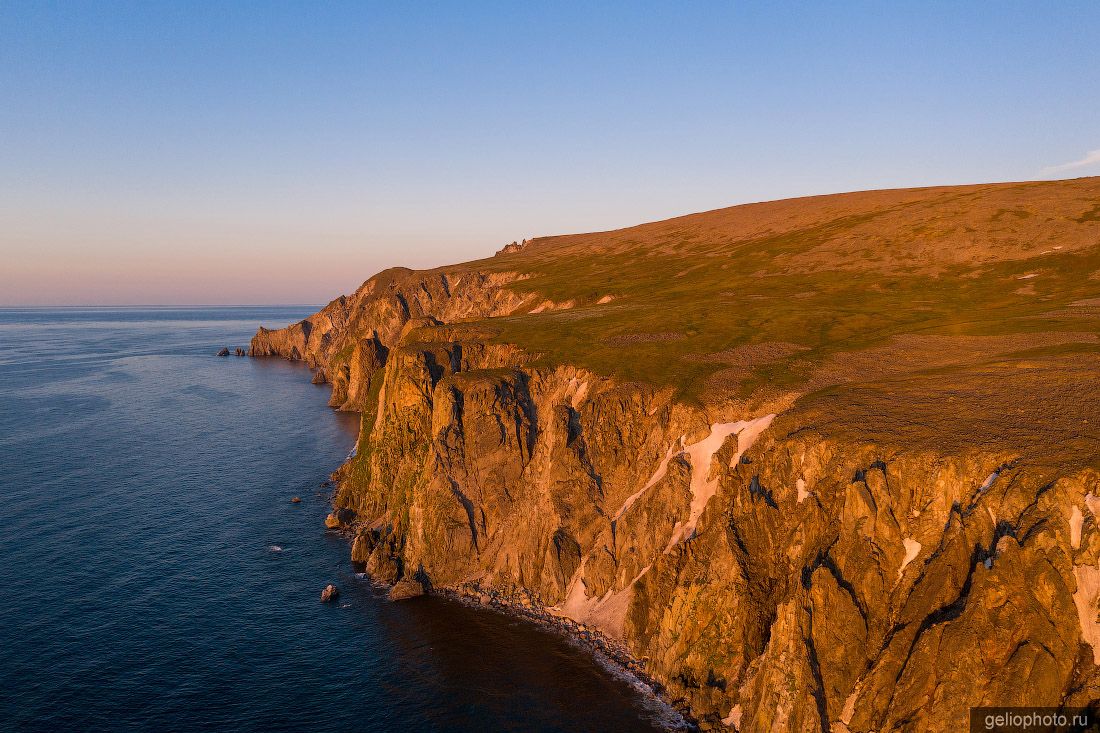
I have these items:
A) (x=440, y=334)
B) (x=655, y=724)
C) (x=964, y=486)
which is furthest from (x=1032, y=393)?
(x=440, y=334)

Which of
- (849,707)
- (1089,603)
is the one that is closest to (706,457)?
(849,707)

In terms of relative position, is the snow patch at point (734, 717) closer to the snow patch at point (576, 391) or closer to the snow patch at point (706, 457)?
the snow patch at point (706, 457)

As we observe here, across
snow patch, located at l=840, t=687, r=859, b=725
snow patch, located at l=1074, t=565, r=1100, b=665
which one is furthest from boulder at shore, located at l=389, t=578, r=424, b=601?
snow patch, located at l=1074, t=565, r=1100, b=665

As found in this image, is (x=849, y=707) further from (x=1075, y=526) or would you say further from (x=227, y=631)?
(x=227, y=631)

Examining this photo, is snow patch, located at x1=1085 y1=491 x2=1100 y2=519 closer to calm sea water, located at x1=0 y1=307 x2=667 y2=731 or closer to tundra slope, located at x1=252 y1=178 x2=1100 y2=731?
tundra slope, located at x1=252 y1=178 x2=1100 y2=731

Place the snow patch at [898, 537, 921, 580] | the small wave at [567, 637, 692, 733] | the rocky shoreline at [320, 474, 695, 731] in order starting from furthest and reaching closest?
the rocky shoreline at [320, 474, 695, 731]
the small wave at [567, 637, 692, 733]
the snow patch at [898, 537, 921, 580]

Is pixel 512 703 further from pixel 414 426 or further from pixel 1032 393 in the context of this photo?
pixel 1032 393
